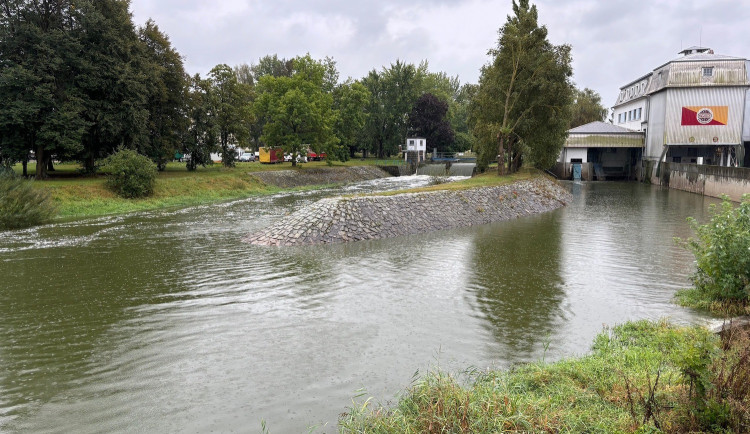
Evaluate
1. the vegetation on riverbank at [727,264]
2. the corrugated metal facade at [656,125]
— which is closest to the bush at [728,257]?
the vegetation on riverbank at [727,264]

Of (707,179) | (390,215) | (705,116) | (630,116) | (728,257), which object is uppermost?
(630,116)

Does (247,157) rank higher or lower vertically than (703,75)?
lower

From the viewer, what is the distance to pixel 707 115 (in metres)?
45.7

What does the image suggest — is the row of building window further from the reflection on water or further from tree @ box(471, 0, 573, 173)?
the reflection on water

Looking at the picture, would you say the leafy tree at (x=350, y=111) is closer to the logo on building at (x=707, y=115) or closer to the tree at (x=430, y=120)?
the tree at (x=430, y=120)

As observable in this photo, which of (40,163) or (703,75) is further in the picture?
(703,75)

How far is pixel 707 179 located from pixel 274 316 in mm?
40549

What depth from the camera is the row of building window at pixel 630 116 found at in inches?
2235

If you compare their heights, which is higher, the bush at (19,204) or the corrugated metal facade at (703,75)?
the corrugated metal facade at (703,75)

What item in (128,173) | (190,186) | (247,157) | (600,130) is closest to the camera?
(128,173)

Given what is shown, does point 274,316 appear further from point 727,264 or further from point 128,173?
point 128,173

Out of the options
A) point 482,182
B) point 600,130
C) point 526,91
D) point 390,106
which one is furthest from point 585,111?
point 482,182

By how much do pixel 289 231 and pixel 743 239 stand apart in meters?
14.8

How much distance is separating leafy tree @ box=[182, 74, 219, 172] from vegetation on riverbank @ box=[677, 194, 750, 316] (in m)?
40.3
